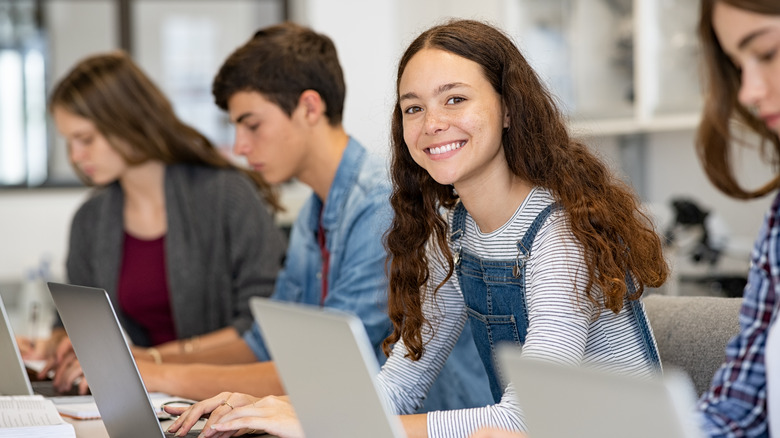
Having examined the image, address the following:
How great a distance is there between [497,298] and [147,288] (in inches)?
50.3

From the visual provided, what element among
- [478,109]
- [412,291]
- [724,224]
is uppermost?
[478,109]

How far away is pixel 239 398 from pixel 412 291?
1.08ft

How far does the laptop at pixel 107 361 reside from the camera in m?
1.12

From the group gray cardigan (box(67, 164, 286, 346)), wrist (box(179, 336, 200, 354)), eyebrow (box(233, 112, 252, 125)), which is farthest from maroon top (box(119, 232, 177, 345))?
eyebrow (box(233, 112, 252, 125))

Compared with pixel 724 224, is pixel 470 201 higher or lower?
higher

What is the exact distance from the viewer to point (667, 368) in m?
1.50

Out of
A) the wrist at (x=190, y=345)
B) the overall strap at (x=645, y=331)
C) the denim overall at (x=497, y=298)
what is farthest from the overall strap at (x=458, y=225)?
the wrist at (x=190, y=345)

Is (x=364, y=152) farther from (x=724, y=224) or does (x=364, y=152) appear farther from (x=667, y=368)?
(x=724, y=224)

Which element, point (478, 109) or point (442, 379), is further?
point (442, 379)

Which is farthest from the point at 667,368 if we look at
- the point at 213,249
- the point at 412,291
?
the point at 213,249

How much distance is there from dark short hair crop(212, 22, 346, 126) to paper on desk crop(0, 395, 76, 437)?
74cm

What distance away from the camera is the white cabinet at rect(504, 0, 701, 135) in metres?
3.19

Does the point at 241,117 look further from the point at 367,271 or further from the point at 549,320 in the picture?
the point at 549,320

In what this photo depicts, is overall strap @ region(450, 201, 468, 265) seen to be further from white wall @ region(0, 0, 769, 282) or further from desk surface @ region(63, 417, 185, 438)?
white wall @ region(0, 0, 769, 282)
